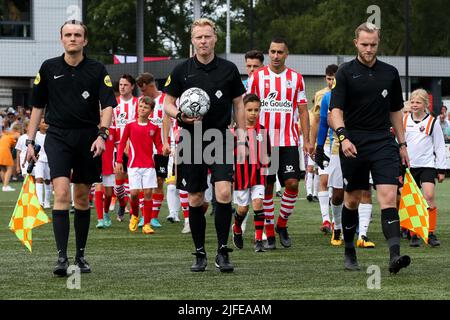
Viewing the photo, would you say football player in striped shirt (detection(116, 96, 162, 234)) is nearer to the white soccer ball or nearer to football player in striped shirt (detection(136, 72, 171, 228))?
football player in striped shirt (detection(136, 72, 171, 228))

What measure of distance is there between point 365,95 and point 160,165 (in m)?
6.30

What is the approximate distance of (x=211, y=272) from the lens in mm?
9188

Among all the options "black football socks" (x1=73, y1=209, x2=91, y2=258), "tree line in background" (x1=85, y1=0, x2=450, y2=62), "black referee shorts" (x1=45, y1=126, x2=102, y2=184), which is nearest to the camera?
"black referee shorts" (x1=45, y1=126, x2=102, y2=184)

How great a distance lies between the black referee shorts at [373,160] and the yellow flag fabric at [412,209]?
496mm

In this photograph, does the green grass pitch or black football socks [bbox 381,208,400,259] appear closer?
the green grass pitch

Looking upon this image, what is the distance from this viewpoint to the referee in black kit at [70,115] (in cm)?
904

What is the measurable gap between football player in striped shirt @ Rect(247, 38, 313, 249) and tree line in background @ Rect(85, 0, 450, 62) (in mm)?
31580

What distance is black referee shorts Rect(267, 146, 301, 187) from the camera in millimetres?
11562

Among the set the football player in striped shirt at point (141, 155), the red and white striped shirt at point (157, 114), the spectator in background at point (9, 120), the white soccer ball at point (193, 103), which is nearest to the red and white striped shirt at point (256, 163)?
the white soccer ball at point (193, 103)

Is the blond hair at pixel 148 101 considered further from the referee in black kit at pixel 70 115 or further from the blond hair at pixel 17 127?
the blond hair at pixel 17 127

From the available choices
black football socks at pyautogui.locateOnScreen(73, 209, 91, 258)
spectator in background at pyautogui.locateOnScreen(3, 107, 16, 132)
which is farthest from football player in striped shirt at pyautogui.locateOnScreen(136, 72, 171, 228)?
spectator in background at pyautogui.locateOnScreen(3, 107, 16, 132)

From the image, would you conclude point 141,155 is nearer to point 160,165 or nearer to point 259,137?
point 160,165

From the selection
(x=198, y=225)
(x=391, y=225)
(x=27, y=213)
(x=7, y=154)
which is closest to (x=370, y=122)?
(x=391, y=225)
